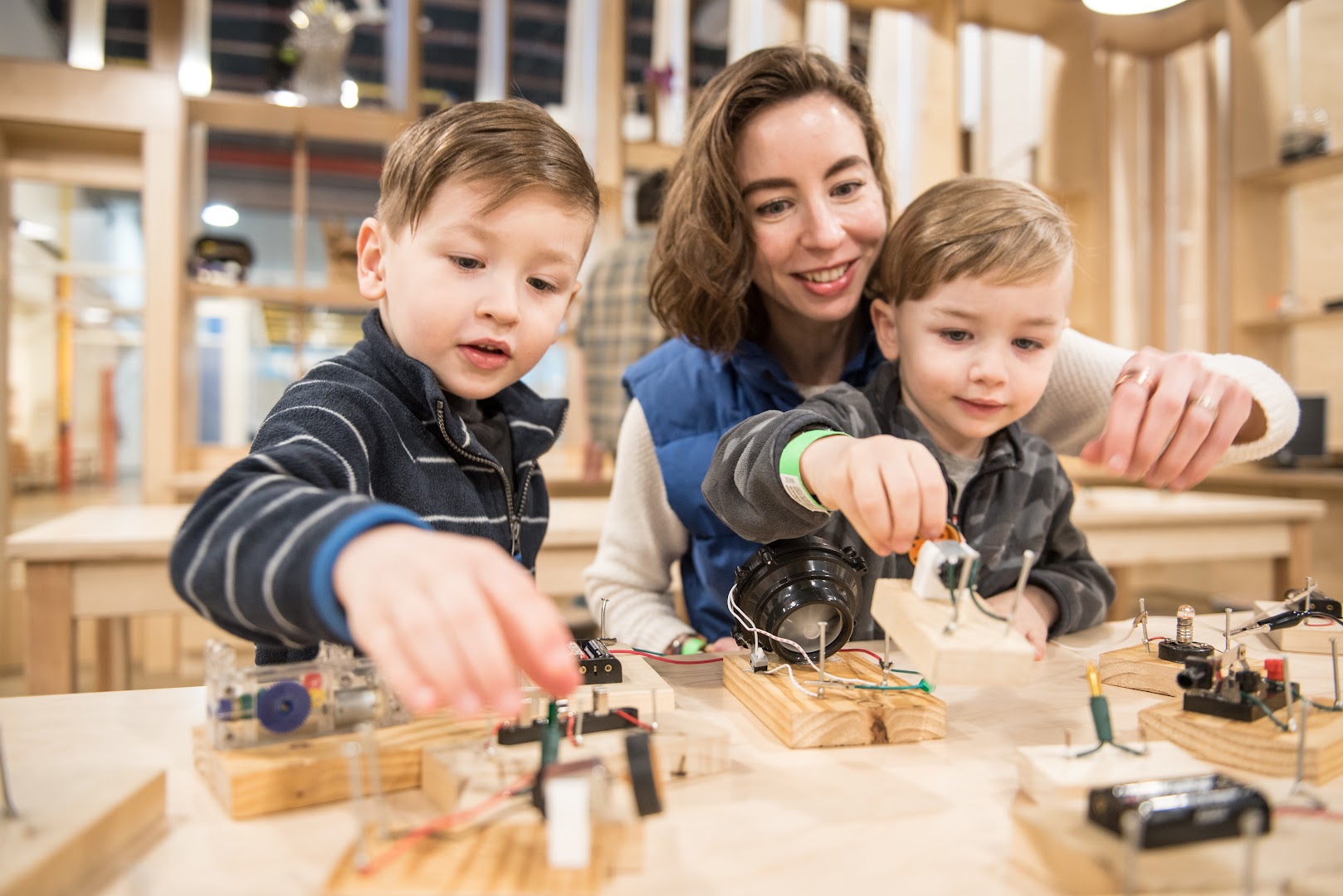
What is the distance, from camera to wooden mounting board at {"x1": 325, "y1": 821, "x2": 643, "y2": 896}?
1.64ft

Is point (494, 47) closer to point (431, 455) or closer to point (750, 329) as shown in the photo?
point (750, 329)

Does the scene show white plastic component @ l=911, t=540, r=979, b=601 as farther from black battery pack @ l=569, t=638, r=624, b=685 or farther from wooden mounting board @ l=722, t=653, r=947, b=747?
black battery pack @ l=569, t=638, r=624, b=685

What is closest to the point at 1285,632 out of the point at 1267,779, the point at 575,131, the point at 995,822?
the point at 1267,779

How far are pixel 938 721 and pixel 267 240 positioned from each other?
375 cm

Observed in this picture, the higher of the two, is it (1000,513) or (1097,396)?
(1097,396)

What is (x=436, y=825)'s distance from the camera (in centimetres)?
56

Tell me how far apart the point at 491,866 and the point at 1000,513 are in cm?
93

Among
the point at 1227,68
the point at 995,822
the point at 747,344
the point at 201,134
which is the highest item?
the point at 1227,68

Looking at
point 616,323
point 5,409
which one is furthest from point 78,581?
point 5,409

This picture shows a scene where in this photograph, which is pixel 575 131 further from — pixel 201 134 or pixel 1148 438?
pixel 1148 438

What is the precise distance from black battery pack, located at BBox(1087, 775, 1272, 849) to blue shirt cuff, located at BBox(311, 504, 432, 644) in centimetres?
48

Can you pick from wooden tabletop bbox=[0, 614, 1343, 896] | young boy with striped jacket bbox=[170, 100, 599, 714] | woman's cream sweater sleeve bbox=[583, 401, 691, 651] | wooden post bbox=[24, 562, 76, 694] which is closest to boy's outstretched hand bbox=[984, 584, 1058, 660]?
wooden tabletop bbox=[0, 614, 1343, 896]

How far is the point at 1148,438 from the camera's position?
39.5 inches

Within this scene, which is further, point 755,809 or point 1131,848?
point 755,809
